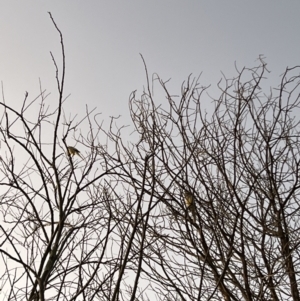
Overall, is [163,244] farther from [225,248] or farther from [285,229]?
[285,229]

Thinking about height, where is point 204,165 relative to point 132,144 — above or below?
below

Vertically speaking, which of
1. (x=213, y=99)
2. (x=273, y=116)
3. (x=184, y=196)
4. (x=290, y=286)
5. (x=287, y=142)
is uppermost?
(x=213, y=99)

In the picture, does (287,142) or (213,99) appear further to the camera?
(213,99)

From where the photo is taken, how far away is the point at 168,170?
2154 mm

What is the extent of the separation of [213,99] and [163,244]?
1.16 m

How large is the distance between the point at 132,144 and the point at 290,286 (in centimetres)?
146

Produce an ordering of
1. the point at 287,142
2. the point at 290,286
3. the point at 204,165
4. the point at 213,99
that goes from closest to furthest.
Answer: the point at 290,286 → the point at 204,165 → the point at 287,142 → the point at 213,99

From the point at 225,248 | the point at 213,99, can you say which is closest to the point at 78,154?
the point at 213,99

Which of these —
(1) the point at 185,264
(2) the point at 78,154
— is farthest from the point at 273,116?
(2) the point at 78,154

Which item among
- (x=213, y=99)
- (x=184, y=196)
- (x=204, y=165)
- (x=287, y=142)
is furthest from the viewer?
(x=213, y=99)

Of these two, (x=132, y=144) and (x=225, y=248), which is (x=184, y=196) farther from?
(x=132, y=144)

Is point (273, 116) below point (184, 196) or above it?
above

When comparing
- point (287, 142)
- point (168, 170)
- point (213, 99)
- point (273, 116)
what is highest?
point (213, 99)

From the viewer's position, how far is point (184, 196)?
2049 millimetres
